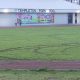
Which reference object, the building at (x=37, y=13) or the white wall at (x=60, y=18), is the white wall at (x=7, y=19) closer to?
the building at (x=37, y=13)

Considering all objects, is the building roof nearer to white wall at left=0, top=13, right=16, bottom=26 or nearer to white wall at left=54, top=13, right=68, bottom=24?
white wall at left=54, top=13, right=68, bottom=24

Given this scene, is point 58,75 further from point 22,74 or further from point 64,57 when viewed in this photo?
point 64,57

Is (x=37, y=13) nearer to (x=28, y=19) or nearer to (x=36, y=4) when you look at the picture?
(x=28, y=19)

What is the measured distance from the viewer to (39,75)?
13.0 meters

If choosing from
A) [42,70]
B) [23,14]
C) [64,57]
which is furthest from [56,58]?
[23,14]

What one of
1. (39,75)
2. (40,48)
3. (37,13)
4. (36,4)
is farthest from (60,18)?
(39,75)

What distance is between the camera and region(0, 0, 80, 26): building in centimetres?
6812

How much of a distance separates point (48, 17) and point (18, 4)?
243 inches

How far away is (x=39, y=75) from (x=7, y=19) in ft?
180

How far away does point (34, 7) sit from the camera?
235 ft

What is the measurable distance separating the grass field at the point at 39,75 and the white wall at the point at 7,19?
5360 centimetres

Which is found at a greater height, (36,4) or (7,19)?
(36,4)

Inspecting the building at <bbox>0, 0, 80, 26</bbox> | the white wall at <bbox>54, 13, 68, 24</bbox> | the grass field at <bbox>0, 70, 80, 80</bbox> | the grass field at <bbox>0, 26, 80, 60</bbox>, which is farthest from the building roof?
the grass field at <bbox>0, 70, 80, 80</bbox>

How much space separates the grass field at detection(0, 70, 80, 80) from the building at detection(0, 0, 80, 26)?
53917 mm
